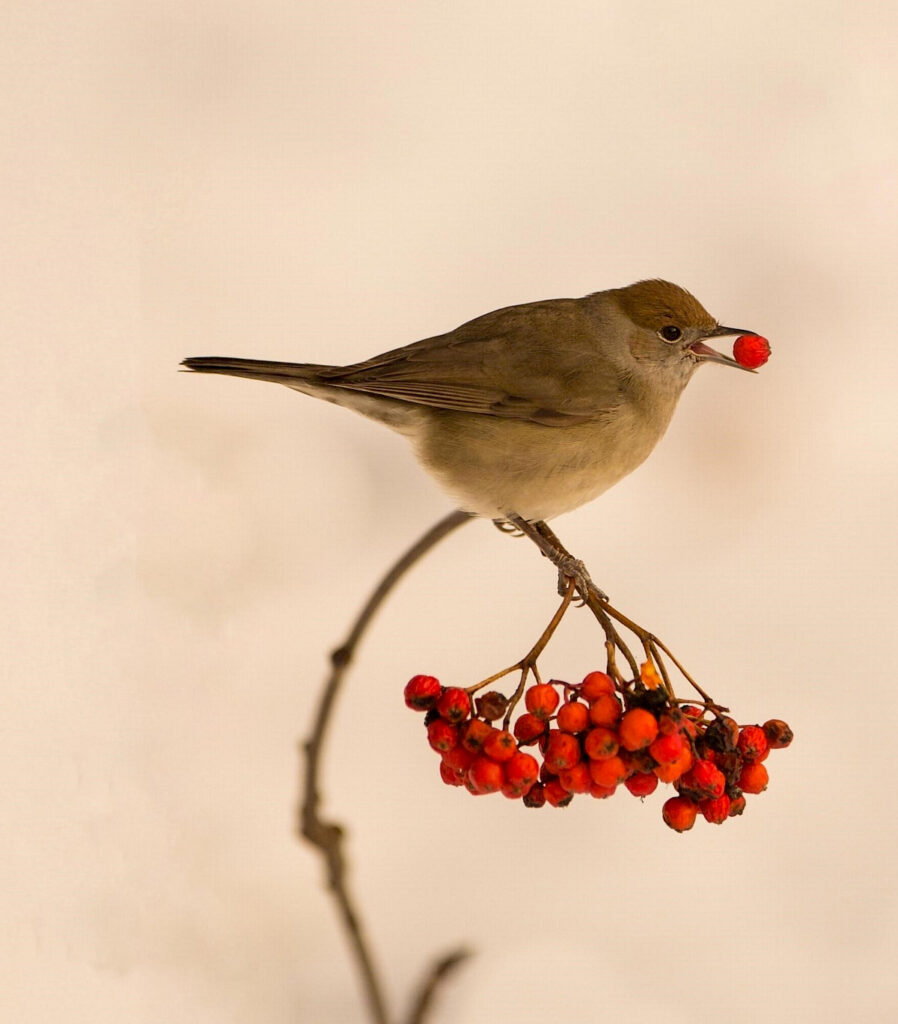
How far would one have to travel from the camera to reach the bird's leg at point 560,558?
2074mm

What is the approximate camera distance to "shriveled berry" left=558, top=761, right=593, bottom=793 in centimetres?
191

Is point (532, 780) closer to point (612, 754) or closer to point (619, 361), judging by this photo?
point (612, 754)

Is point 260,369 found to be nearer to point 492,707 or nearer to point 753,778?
point 492,707

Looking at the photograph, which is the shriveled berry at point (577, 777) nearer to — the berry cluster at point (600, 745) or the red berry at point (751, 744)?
the berry cluster at point (600, 745)

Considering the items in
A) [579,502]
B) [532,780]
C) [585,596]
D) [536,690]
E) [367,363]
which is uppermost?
[367,363]

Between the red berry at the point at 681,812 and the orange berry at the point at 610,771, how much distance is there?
0.42ft

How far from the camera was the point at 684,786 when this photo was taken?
6.30ft

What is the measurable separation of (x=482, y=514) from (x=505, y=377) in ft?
1.05

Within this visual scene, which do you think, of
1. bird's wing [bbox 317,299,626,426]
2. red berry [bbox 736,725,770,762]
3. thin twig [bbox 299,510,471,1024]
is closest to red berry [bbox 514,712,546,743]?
red berry [bbox 736,725,770,762]

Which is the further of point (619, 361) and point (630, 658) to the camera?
point (619, 361)

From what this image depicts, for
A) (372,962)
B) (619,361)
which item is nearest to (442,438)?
(619,361)

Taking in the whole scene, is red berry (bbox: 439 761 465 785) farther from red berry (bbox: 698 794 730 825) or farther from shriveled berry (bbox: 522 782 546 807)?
red berry (bbox: 698 794 730 825)

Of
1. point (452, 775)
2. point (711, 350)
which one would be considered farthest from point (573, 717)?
point (711, 350)


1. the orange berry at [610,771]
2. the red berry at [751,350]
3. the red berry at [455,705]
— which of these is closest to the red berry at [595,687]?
the orange berry at [610,771]
